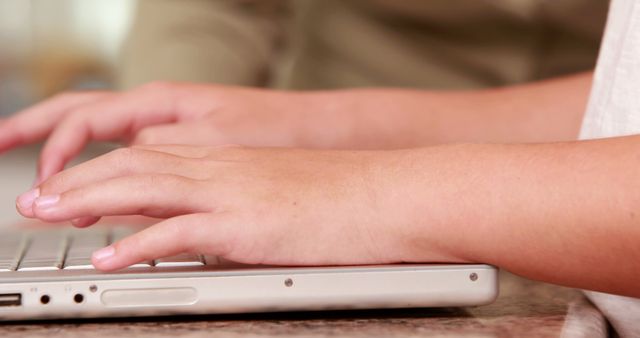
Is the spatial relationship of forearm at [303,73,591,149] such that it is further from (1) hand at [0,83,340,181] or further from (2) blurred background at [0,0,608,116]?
(2) blurred background at [0,0,608,116]

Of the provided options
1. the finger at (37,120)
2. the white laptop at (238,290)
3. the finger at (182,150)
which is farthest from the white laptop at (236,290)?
the finger at (37,120)

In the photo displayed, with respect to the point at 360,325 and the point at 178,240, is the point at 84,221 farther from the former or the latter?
Answer: the point at 360,325

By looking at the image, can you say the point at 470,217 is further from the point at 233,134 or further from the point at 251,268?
the point at 233,134

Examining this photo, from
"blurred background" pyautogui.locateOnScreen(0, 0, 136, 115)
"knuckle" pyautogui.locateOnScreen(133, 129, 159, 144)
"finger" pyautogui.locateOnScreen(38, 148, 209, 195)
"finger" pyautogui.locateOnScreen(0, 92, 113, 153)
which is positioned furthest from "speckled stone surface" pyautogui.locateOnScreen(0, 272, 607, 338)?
"blurred background" pyautogui.locateOnScreen(0, 0, 136, 115)

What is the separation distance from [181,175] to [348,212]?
12 cm

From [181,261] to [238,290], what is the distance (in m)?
0.07

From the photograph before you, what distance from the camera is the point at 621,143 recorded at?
61 centimetres

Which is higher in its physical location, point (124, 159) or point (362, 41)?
point (362, 41)

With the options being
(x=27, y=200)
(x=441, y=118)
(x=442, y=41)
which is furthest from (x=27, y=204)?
(x=442, y=41)

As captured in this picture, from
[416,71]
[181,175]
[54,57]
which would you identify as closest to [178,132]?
[181,175]

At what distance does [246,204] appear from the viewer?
0.64m

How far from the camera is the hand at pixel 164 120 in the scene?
0.93 m

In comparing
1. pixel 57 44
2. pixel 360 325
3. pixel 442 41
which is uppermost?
pixel 57 44

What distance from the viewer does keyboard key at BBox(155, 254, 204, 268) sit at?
647 millimetres
